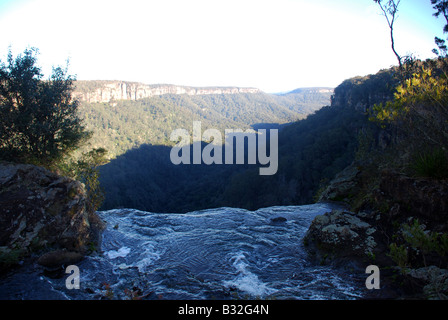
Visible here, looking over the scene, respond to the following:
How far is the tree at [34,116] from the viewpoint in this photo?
9109 mm

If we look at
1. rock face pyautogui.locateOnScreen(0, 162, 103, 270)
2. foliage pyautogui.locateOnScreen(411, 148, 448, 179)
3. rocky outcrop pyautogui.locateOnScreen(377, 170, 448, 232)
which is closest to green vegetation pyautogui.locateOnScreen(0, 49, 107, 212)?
rock face pyautogui.locateOnScreen(0, 162, 103, 270)

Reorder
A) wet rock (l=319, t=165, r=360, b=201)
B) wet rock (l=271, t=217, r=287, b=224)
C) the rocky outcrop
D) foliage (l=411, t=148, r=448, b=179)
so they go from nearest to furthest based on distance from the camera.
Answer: the rocky outcrop → foliage (l=411, t=148, r=448, b=179) → wet rock (l=271, t=217, r=287, b=224) → wet rock (l=319, t=165, r=360, b=201)

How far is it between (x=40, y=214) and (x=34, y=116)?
13.8ft

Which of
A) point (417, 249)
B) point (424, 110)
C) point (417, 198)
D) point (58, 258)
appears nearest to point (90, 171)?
point (58, 258)

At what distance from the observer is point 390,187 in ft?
27.3

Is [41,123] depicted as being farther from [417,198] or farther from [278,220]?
[417,198]

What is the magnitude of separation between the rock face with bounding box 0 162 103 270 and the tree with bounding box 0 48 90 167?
4.51 feet

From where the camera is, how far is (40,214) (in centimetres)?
763

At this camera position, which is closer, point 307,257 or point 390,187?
point 307,257

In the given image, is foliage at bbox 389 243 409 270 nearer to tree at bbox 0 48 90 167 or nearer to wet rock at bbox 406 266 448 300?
wet rock at bbox 406 266 448 300

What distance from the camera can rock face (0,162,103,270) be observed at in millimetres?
6887
